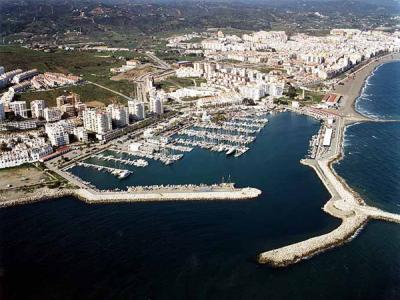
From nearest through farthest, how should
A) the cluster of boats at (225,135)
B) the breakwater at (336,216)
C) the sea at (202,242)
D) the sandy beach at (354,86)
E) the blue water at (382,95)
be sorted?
the sea at (202,242) < the breakwater at (336,216) < the cluster of boats at (225,135) < the sandy beach at (354,86) < the blue water at (382,95)

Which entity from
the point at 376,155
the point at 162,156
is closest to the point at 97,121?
the point at 162,156

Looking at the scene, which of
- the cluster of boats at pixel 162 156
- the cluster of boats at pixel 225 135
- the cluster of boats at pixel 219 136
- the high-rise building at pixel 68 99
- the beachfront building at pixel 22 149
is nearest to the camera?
the beachfront building at pixel 22 149

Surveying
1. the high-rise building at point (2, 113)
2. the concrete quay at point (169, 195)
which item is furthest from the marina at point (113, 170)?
the high-rise building at point (2, 113)

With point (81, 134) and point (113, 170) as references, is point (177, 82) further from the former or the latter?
point (113, 170)

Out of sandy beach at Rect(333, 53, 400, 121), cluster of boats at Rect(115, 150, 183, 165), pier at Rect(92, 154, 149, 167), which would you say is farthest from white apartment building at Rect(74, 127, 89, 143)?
sandy beach at Rect(333, 53, 400, 121)

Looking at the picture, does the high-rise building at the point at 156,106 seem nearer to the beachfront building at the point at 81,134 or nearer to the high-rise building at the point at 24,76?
the beachfront building at the point at 81,134

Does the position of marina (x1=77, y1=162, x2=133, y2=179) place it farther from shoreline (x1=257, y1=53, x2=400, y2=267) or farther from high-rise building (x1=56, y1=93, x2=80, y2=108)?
high-rise building (x1=56, y1=93, x2=80, y2=108)

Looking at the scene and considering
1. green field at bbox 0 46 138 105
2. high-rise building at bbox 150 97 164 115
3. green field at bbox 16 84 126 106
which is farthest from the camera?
green field at bbox 0 46 138 105
